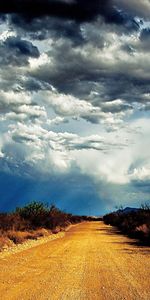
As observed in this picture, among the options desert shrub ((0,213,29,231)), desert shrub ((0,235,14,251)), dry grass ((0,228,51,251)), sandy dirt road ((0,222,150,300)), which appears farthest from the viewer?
desert shrub ((0,213,29,231))

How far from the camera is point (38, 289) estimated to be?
10883mm

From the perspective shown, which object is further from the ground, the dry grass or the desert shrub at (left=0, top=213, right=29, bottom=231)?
the desert shrub at (left=0, top=213, right=29, bottom=231)

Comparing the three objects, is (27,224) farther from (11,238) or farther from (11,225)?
(11,238)

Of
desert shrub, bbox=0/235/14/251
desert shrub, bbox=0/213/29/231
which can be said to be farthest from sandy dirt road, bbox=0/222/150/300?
desert shrub, bbox=0/213/29/231

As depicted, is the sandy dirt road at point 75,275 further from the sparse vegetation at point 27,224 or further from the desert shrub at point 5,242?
the sparse vegetation at point 27,224

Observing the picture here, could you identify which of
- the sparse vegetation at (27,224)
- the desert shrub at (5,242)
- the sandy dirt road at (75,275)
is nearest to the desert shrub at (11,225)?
the sparse vegetation at (27,224)

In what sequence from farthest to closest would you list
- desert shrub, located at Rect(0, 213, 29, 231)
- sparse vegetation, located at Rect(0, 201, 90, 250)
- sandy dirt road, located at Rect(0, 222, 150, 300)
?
desert shrub, located at Rect(0, 213, 29, 231)
sparse vegetation, located at Rect(0, 201, 90, 250)
sandy dirt road, located at Rect(0, 222, 150, 300)

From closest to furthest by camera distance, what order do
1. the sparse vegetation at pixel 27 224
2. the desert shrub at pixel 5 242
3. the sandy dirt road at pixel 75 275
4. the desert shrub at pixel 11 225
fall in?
1. the sandy dirt road at pixel 75 275
2. the desert shrub at pixel 5 242
3. the sparse vegetation at pixel 27 224
4. the desert shrub at pixel 11 225

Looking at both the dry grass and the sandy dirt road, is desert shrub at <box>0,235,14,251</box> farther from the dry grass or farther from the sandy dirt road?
the sandy dirt road

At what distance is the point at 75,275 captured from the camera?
13336 mm

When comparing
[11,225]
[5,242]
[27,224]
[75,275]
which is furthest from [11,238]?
[75,275]

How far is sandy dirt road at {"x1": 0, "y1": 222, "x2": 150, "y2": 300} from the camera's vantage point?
1030 cm

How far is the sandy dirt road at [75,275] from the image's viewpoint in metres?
10.3

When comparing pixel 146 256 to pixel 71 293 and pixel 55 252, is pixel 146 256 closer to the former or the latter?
pixel 55 252
